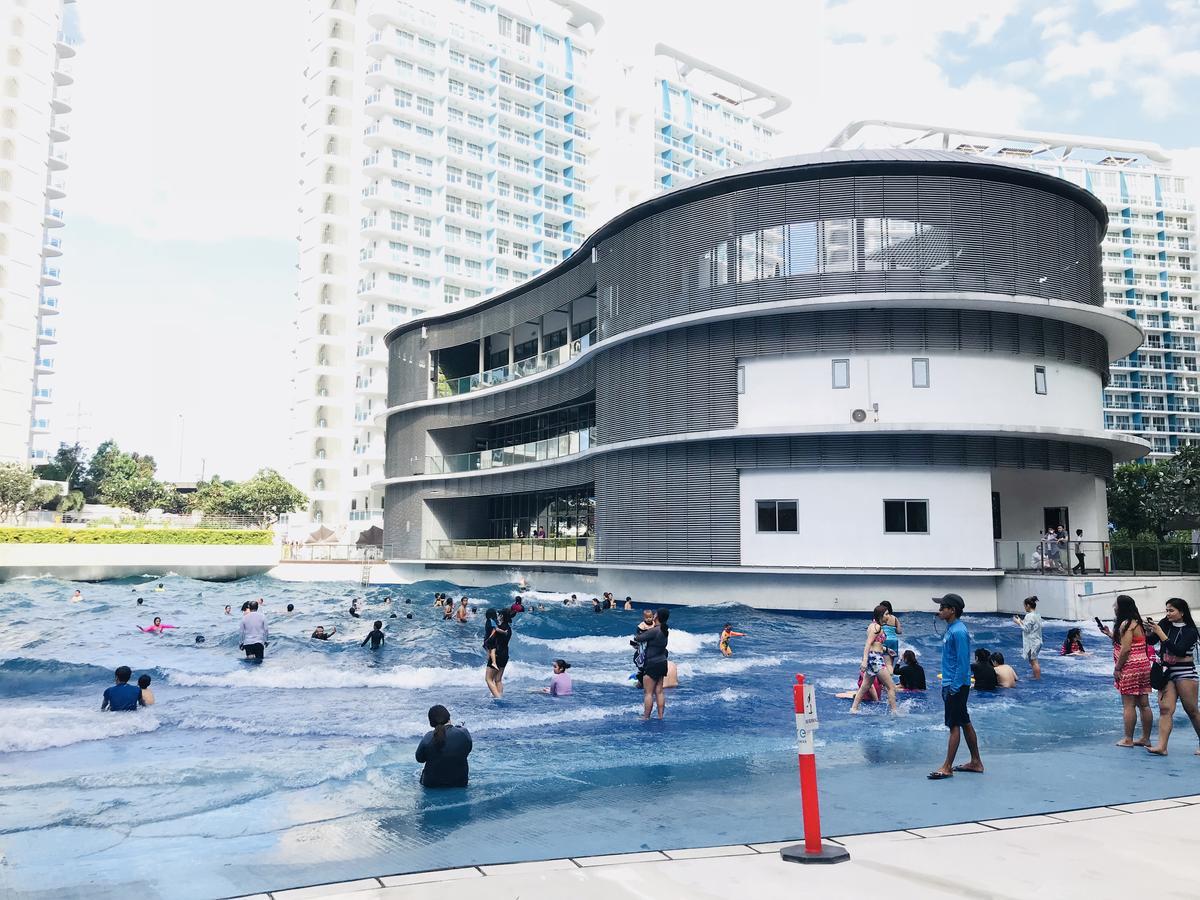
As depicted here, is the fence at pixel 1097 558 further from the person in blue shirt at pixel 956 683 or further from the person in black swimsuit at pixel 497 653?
the person in blue shirt at pixel 956 683

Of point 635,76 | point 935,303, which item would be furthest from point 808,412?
point 635,76

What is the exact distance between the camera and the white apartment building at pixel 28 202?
84500 mm

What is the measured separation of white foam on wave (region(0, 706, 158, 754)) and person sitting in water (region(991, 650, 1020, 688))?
1513cm

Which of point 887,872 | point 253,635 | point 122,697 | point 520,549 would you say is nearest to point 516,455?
point 520,549

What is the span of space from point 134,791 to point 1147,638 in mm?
12822

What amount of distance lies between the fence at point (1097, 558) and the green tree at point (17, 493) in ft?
216

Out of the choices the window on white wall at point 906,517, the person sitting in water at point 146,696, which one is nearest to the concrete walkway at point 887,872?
the person sitting in water at point 146,696

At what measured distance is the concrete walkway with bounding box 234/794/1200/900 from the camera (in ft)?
20.3

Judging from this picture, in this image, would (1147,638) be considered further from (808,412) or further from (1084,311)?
(1084,311)

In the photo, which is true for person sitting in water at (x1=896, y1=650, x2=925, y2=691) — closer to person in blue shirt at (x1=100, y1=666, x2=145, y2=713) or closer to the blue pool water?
the blue pool water

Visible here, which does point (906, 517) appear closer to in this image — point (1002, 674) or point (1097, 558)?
point (1097, 558)

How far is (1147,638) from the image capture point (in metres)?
12.0

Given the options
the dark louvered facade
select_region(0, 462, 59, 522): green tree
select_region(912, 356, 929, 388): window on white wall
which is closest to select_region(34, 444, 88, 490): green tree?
select_region(0, 462, 59, 522): green tree

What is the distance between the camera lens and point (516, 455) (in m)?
44.8
